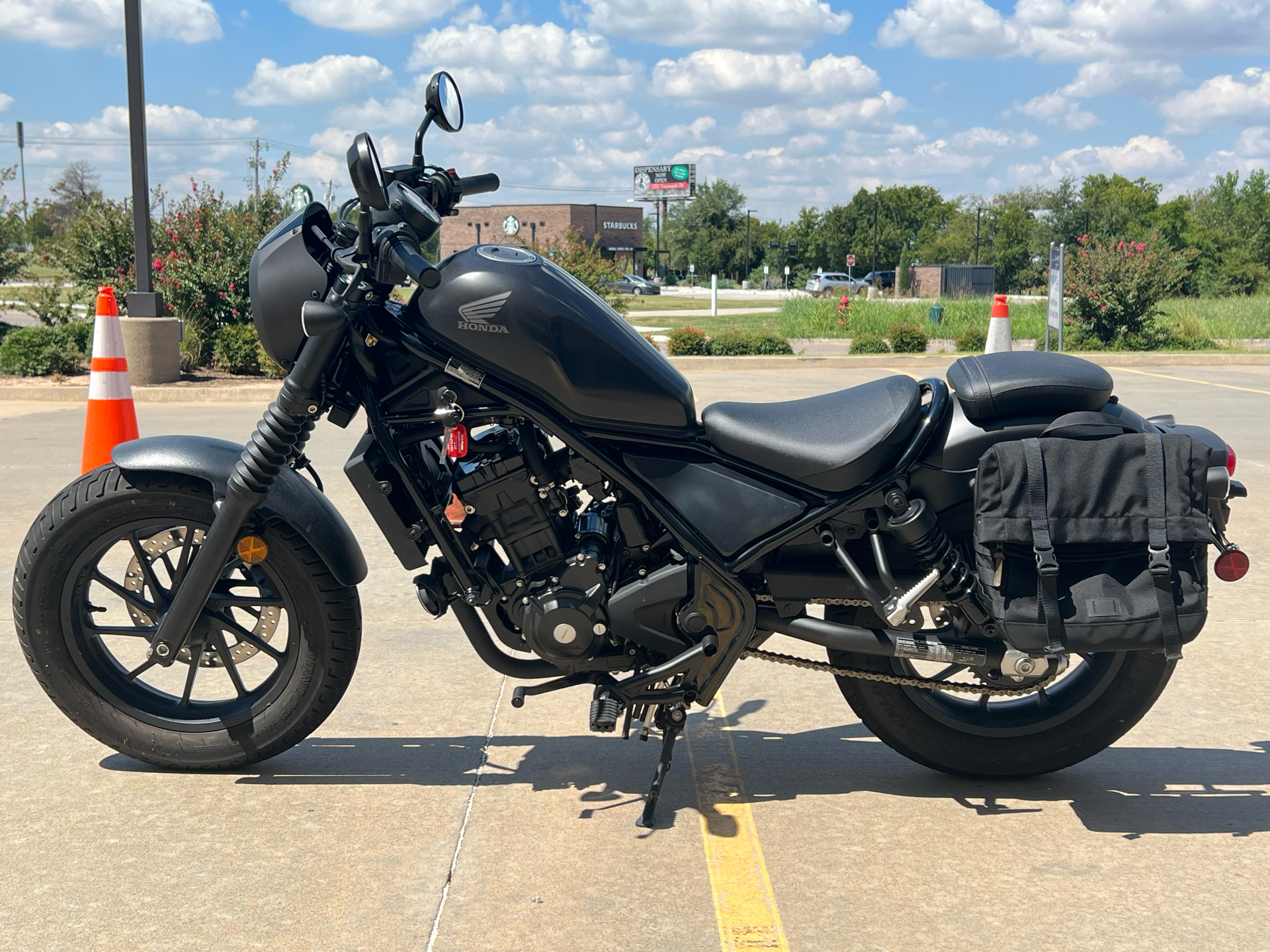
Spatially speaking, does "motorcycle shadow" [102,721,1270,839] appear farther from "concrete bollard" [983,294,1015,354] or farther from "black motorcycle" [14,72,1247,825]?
"concrete bollard" [983,294,1015,354]

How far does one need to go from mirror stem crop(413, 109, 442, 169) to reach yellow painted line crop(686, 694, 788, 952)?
1.94 meters

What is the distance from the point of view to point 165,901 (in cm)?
272

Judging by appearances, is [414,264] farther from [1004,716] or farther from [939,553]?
[1004,716]

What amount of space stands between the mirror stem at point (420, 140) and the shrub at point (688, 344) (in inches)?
554

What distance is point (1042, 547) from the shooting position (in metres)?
2.79

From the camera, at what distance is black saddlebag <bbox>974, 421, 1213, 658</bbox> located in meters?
2.78

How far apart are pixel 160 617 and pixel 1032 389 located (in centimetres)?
255

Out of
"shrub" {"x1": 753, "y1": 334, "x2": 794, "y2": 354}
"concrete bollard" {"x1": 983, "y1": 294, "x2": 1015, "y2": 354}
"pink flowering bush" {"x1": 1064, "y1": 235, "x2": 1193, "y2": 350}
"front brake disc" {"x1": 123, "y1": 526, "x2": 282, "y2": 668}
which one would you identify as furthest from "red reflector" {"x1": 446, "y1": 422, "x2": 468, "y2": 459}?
"pink flowering bush" {"x1": 1064, "y1": 235, "x2": 1193, "y2": 350}

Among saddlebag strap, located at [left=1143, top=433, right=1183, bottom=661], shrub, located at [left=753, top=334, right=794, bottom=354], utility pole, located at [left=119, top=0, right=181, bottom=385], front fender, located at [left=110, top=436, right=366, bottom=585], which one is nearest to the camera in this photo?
saddlebag strap, located at [left=1143, top=433, right=1183, bottom=661]

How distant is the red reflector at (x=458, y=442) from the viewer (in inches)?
115

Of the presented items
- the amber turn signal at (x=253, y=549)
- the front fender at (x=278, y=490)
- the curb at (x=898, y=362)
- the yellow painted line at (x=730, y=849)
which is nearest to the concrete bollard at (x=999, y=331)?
the curb at (x=898, y=362)

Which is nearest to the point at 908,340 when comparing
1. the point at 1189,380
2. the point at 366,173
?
the point at 1189,380

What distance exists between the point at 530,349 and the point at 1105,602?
5.04 ft

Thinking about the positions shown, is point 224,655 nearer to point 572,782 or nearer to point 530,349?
point 572,782
